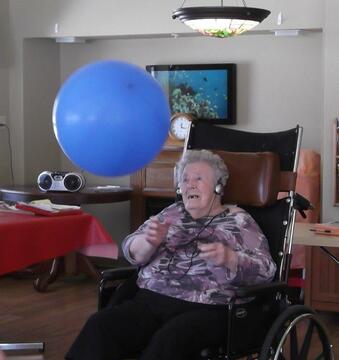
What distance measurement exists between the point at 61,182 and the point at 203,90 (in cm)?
118

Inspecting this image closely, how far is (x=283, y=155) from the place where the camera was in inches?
132

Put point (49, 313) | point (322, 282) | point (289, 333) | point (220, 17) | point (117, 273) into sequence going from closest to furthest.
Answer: point (289, 333) < point (117, 273) < point (220, 17) < point (322, 282) < point (49, 313)

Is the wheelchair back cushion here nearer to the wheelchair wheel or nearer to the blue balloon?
the wheelchair wheel

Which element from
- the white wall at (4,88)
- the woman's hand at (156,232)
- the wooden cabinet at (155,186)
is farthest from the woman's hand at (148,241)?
the white wall at (4,88)

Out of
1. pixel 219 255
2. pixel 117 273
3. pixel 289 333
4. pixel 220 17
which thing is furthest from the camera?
pixel 220 17

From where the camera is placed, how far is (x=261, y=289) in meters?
2.88

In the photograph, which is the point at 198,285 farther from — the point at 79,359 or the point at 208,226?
the point at 79,359

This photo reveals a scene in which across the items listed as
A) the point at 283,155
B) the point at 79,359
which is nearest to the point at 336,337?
the point at 283,155

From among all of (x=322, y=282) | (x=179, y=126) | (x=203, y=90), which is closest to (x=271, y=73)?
(x=203, y=90)

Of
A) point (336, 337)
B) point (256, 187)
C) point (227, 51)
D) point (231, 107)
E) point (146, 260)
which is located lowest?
point (336, 337)

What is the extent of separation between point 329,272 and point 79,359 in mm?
2314

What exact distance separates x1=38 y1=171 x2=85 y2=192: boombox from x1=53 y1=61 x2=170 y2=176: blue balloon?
9.98ft

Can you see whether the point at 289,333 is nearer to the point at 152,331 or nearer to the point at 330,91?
the point at 152,331

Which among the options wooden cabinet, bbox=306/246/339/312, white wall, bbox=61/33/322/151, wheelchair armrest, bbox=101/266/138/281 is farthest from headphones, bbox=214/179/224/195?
white wall, bbox=61/33/322/151
